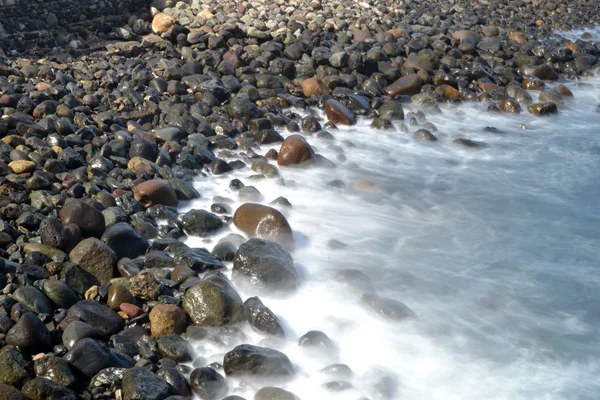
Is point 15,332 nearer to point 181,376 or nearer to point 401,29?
point 181,376

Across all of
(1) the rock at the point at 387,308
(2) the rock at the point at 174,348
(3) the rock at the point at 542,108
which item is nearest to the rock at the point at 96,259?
(2) the rock at the point at 174,348

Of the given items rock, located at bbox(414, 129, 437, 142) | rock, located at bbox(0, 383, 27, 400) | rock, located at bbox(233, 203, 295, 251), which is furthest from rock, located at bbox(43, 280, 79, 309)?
rock, located at bbox(414, 129, 437, 142)

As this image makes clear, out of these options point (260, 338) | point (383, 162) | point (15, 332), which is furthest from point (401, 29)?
point (15, 332)

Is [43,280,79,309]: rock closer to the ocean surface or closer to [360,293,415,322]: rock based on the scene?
the ocean surface

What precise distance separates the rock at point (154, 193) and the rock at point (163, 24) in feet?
17.0

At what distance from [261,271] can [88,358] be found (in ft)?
4.83

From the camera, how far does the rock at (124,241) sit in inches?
204

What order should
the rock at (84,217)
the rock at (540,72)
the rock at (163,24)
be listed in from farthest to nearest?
the rock at (540,72)
the rock at (163,24)
the rock at (84,217)

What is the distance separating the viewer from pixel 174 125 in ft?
25.1

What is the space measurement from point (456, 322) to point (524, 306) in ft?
2.14

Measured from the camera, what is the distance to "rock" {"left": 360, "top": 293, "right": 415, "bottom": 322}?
4.91 m

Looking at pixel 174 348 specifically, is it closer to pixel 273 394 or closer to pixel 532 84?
pixel 273 394

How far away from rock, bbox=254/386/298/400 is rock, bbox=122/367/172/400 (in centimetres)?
51

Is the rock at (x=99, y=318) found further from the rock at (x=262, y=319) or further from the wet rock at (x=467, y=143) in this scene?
the wet rock at (x=467, y=143)
